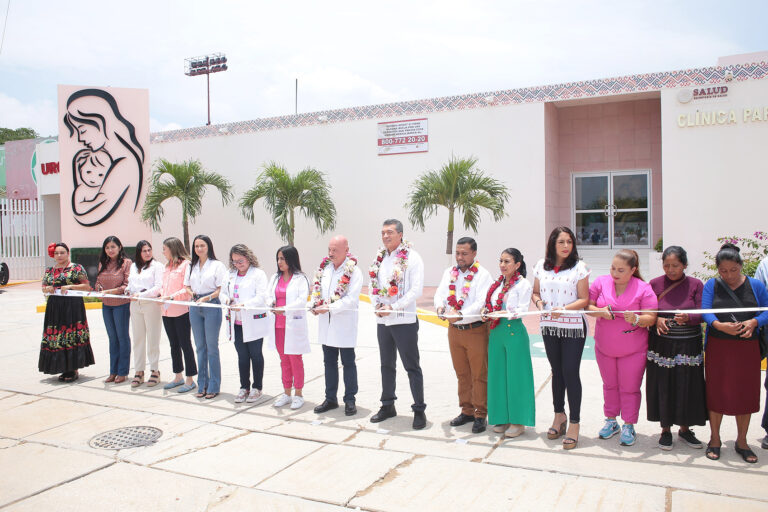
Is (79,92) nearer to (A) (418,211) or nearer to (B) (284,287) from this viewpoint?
(A) (418,211)

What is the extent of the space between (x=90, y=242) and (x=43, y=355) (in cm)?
808

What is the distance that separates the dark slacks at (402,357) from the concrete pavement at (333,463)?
261 millimetres

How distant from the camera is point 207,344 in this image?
6215mm

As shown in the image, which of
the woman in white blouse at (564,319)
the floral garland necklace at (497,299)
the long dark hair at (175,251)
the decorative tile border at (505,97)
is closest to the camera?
the woman in white blouse at (564,319)

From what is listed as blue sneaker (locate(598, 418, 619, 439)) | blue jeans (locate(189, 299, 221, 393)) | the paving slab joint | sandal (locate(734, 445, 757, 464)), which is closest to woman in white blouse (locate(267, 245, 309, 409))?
blue jeans (locate(189, 299, 221, 393))

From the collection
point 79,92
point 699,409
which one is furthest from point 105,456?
point 79,92

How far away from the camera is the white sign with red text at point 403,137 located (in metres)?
15.1

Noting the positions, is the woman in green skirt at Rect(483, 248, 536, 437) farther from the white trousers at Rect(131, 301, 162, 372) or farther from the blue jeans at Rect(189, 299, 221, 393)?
the white trousers at Rect(131, 301, 162, 372)

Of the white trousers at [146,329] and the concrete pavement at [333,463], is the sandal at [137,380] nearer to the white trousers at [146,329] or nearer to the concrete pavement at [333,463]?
the white trousers at [146,329]

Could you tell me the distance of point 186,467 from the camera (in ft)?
14.4

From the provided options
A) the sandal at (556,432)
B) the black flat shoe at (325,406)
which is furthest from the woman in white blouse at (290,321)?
the sandal at (556,432)

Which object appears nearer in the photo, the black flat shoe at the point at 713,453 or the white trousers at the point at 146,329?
the black flat shoe at the point at 713,453

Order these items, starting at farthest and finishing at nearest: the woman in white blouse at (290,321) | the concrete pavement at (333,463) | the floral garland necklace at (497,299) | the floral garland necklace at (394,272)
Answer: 1. the woman in white blouse at (290,321)
2. the floral garland necklace at (394,272)
3. the floral garland necklace at (497,299)
4. the concrete pavement at (333,463)

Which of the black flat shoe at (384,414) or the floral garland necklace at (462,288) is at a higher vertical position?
the floral garland necklace at (462,288)
